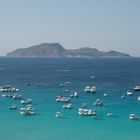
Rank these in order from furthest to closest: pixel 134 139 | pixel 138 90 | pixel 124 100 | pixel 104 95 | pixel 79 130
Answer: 1. pixel 138 90
2. pixel 104 95
3. pixel 124 100
4. pixel 79 130
5. pixel 134 139

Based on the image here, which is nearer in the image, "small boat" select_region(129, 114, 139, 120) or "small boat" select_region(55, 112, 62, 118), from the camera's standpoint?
"small boat" select_region(129, 114, 139, 120)

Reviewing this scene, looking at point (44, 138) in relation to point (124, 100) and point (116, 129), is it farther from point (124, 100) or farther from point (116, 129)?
point (124, 100)

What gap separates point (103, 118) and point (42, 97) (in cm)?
3063

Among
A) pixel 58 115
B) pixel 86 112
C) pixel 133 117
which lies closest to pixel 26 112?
pixel 58 115

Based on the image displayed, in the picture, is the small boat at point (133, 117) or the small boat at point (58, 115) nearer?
the small boat at point (133, 117)

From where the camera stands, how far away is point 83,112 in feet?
251

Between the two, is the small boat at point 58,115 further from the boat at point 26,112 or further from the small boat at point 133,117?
the small boat at point 133,117

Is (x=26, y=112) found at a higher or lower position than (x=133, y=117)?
higher

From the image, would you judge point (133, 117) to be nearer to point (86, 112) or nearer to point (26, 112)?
point (86, 112)

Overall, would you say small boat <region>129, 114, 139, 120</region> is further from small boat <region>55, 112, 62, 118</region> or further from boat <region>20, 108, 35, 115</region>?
boat <region>20, 108, 35, 115</region>

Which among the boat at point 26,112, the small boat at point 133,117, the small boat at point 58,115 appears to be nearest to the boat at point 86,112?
the small boat at point 58,115

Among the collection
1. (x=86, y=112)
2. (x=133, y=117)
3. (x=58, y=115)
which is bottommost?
(x=133, y=117)

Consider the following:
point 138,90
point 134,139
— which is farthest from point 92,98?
point 134,139

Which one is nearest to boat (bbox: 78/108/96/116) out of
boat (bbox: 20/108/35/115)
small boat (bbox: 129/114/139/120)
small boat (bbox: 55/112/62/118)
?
small boat (bbox: 55/112/62/118)
